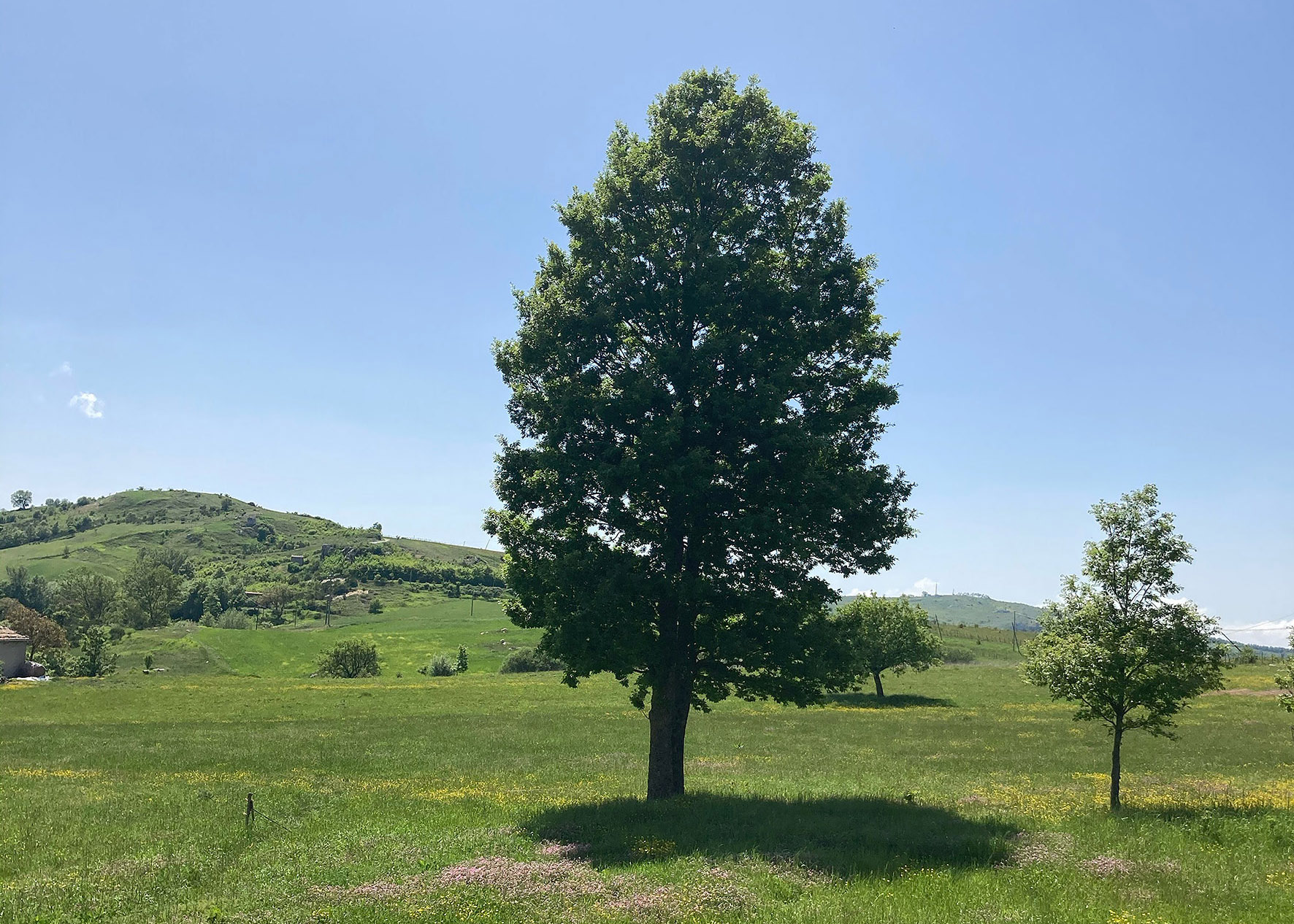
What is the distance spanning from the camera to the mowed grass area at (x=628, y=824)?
1299cm

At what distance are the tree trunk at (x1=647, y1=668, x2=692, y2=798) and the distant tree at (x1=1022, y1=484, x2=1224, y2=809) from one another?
11.5 m

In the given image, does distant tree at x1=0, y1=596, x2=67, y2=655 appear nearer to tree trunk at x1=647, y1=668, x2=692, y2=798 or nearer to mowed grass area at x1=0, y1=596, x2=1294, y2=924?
mowed grass area at x1=0, y1=596, x2=1294, y2=924

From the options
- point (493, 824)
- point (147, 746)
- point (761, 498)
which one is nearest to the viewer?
point (493, 824)

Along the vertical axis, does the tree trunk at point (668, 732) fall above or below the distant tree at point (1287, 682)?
below

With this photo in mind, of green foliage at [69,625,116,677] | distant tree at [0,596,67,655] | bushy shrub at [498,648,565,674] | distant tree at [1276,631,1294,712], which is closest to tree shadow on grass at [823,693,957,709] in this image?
distant tree at [1276,631,1294,712]

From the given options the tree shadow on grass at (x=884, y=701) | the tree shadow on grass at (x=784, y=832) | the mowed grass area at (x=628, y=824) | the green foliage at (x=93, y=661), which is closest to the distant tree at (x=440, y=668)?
the green foliage at (x=93, y=661)

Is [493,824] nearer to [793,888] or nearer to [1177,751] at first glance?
[793,888]

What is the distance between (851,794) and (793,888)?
12.4 m

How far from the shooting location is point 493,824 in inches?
786

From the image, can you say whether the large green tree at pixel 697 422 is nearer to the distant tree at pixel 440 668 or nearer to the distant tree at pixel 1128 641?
the distant tree at pixel 1128 641

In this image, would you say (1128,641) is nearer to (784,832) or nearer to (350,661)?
(784,832)

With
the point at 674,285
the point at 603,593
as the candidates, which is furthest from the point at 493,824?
the point at 674,285

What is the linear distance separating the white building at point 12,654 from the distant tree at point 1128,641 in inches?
4901

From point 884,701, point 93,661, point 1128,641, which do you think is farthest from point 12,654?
point 1128,641
